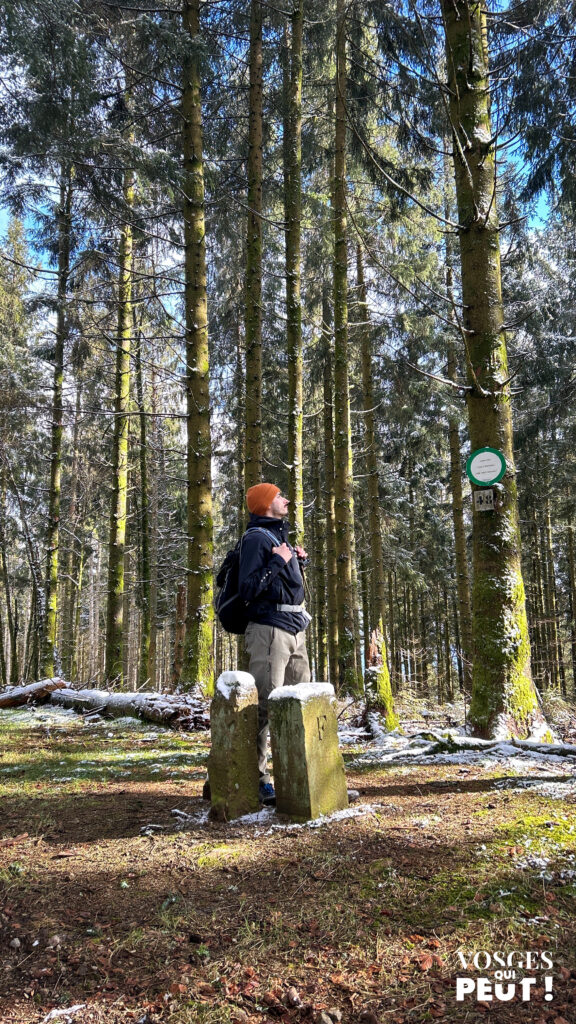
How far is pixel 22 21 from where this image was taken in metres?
7.99

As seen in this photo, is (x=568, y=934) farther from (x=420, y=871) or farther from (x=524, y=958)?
(x=420, y=871)

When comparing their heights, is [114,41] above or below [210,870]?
above

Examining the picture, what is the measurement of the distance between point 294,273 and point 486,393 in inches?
249

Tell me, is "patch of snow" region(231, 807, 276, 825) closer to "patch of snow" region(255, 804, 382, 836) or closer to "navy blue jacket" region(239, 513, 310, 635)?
"patch of snow" region(255, 804, 382, 836)

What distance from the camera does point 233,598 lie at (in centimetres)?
418

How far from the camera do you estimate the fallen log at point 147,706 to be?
26.4 ft

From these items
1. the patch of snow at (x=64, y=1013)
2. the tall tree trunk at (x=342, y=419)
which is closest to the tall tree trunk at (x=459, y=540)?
the tall tree trunk at (x=342, y=419)

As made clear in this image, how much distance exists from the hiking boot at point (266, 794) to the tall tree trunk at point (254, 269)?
6.64 m

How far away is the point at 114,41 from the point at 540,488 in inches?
678

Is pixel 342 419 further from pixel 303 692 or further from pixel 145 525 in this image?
pixel 145 525

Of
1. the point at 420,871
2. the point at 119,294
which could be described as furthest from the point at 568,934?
the point at 119,294

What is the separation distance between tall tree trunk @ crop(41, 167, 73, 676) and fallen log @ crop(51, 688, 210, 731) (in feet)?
11.4

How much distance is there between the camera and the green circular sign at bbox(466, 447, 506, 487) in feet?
16.9

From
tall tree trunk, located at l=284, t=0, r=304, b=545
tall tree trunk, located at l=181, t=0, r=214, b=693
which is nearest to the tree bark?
tall tree trunk, located at l=284, t=0, r=304, b=545
